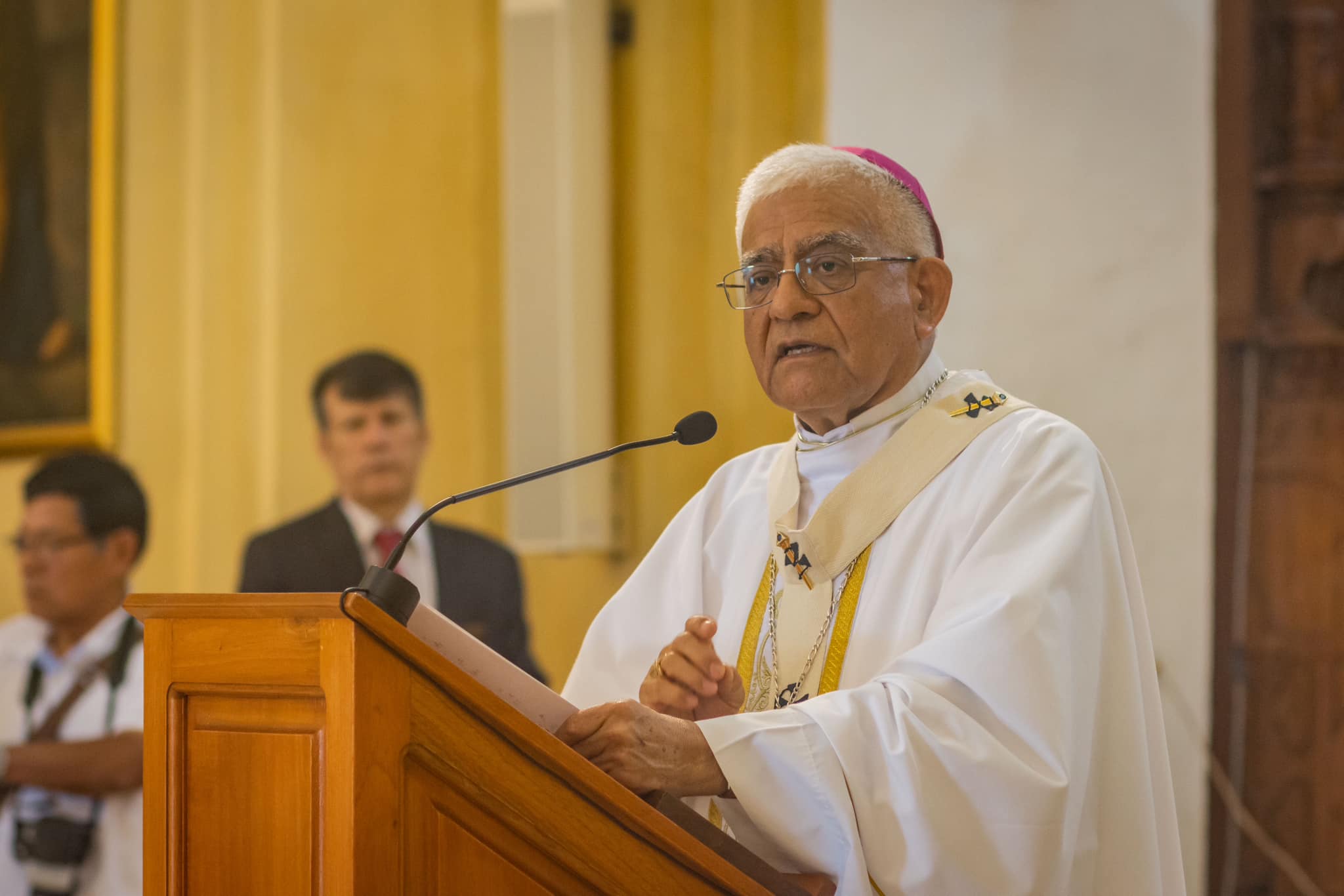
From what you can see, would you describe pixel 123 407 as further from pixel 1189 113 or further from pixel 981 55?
pixel 1189 113

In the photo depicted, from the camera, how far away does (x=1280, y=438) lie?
4660mm

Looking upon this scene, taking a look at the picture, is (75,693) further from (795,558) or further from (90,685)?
(795,558)

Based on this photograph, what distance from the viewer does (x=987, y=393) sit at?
8.55ft

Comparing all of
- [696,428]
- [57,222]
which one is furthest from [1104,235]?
[57,222]

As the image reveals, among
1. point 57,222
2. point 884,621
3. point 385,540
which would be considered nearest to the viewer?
point 884,621

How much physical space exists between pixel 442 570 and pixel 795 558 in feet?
8.80

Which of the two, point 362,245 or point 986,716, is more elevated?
point 362,245

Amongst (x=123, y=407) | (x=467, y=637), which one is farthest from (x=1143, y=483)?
(x=123, y=407)

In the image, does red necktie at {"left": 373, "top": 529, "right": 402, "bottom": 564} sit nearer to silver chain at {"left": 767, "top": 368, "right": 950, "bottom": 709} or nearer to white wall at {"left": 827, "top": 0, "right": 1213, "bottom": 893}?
white wall at {"left": 827, "top": 0, "right": 1213, "bottom": 893}

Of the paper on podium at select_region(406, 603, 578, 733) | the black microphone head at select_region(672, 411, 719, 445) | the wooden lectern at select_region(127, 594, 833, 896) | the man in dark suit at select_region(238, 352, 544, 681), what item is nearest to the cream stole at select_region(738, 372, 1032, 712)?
the black microphone head at select_region(672, 411, 719, 445)

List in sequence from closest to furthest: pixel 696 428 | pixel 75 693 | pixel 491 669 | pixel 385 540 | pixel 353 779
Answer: pixel 353 779 < pixel 491 669 < pixel 696 428 < pixel 75 693 < pixel 385 540

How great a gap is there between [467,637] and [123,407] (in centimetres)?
542

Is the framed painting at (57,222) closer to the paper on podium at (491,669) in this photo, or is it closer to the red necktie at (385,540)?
the red necktie at (385,540)

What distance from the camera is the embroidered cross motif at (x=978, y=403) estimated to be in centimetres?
255
